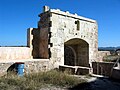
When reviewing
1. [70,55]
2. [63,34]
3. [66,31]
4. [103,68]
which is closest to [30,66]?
[63,34]

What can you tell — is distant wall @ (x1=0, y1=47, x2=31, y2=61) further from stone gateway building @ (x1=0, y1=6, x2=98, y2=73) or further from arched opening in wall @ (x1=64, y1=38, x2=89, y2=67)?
arched opening in wall @ (x1=64, y1=38, x2=89, y2=67)

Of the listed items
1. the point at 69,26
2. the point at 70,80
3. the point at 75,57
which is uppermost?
the point at 69,26

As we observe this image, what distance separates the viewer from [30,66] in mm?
10453

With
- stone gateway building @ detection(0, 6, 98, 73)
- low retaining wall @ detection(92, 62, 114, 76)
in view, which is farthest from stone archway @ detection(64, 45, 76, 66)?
low retaining wall @ detection(92, 62, 114, 76)

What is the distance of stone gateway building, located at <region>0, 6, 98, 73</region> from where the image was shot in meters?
11.2

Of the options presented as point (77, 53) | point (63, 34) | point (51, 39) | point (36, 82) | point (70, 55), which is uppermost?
point (63, 34)

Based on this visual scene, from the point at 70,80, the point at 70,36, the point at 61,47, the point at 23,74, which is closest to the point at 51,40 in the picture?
the point at 61,47

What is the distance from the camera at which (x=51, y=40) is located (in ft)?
38.4

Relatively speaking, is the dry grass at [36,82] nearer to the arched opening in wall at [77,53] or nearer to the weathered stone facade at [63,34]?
the weathered stone facade at [63,34]

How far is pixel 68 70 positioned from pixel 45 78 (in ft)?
8.33

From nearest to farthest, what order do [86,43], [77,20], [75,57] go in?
1. [77,20]
2. [86,43]
3. [75,57]

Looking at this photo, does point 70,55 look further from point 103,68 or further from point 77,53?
point 103,68

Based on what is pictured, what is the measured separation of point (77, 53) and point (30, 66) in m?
6.39

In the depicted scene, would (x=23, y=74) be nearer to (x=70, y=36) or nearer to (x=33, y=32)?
(x=33, y=32)
